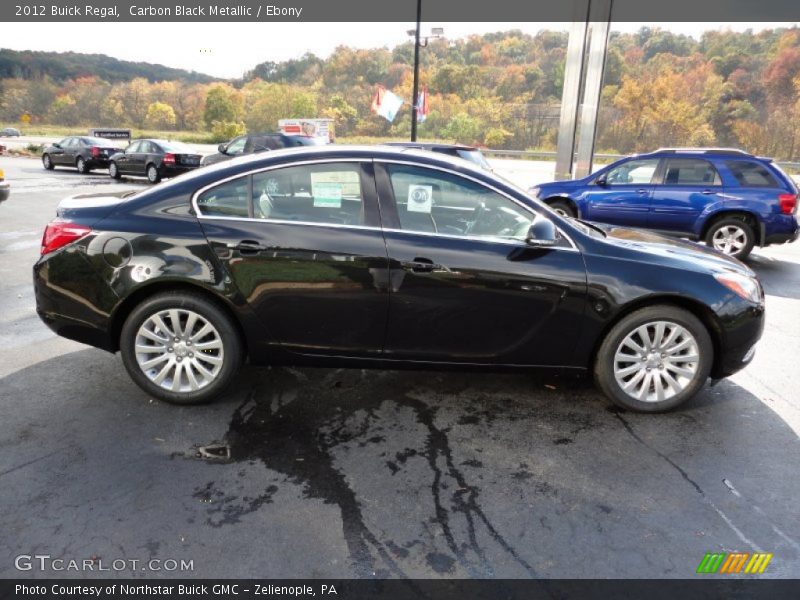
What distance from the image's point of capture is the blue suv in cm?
845

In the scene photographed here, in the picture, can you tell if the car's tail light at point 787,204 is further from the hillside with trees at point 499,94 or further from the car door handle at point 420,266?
the hillside with trees at point 499,94

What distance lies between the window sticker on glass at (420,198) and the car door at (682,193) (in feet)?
21.8

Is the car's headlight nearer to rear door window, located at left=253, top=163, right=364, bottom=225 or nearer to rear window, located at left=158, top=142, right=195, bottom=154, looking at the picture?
rear door window, located at left=253, top=163, right=364, bottom=225

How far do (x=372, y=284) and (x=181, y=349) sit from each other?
131 cm

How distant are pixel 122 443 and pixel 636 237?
365 cm

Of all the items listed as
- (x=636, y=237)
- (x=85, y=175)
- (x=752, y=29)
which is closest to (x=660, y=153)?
(x=636, y=237)

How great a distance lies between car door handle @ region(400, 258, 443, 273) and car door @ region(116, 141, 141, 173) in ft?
61.9

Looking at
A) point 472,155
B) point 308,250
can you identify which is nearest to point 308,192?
point 308,250

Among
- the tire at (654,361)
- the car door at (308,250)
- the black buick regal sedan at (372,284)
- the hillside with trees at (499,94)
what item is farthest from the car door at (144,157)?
the hillside with trees at (499,94)

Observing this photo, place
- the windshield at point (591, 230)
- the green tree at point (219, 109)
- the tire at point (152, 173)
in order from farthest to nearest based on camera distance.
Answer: the green tree at point (219, 109) < the tire at point (152, 173) < the windshield at point (591, 230)

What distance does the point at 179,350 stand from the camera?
3641 mm

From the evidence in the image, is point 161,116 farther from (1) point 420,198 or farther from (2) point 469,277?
(2) point 469,277

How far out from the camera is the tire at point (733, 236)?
28.2 ft

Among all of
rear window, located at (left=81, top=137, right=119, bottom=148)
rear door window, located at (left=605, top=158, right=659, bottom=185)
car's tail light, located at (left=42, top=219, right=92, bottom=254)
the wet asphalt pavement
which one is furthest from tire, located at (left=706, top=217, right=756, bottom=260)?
rear window, located at (left=81, top=137, right=119, bottom=148)
